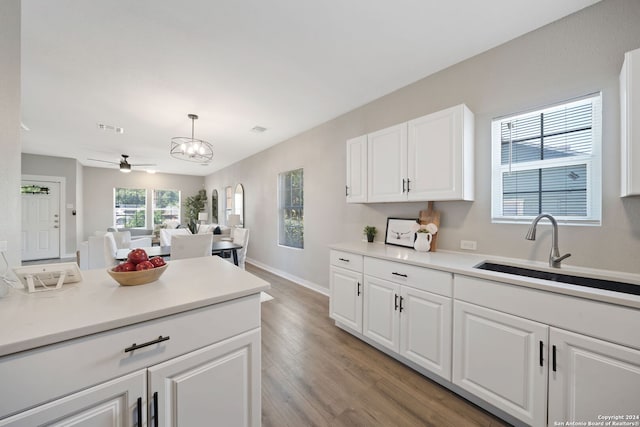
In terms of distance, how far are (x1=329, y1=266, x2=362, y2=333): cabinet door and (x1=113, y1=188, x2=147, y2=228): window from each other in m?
8.41

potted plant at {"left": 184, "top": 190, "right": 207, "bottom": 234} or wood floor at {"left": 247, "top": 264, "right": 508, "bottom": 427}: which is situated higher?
potted plant at {"left": 184, "top": 190, "right": 207, "bottom": 234}

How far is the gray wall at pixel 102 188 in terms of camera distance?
23.9 feet

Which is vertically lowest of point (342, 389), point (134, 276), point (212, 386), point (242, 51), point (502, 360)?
point (342, 389)

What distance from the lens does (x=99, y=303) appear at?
921 millimetres

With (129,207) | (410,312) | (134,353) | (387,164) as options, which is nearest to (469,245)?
(410,312)

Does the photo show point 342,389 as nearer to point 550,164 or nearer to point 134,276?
point 134,276

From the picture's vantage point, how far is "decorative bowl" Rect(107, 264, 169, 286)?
43.1 inches

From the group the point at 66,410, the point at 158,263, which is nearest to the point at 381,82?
the point at 158,263

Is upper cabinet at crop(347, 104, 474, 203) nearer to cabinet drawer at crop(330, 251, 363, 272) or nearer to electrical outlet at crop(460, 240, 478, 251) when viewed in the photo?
electrical outlet at crop(460, 240, 478, 251)

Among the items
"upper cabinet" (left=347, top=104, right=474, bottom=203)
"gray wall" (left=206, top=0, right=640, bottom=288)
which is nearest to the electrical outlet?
"gray wall" (left=206, top=0, right=640, bottom=288)

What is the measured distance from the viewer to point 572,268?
1.59 metres

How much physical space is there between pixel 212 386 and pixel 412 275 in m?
1.50

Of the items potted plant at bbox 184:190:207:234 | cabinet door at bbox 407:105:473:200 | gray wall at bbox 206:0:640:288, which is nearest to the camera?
gray wall at bbox 206:0:640:288

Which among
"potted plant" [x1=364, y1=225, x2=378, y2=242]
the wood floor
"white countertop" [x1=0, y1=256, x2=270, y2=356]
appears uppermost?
"potted plant" [x1=364, y1=225, x2=378, y2=242]
